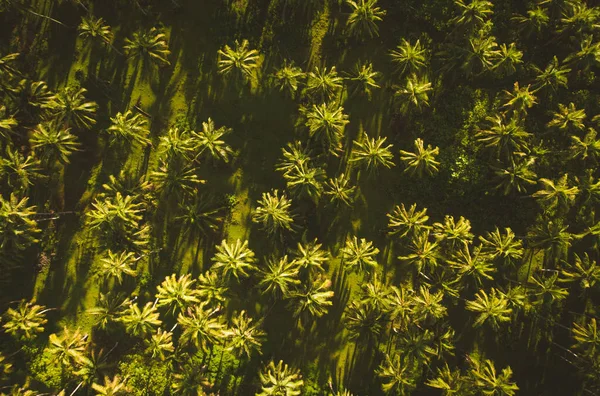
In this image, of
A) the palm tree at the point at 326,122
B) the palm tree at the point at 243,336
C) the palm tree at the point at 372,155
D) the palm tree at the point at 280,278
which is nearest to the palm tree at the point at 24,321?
the palm tree at the point at 243,336

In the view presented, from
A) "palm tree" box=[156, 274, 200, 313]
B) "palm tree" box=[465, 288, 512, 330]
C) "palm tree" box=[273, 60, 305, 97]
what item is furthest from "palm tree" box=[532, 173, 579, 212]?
"palm tree" box=[156, 274, 200, 313]

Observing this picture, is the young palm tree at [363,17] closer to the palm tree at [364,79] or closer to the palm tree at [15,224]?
the palm tree at [364,79]

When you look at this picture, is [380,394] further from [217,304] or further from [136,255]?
[136,255]

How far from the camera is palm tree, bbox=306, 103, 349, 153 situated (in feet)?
47.5

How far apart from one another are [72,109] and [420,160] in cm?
1246

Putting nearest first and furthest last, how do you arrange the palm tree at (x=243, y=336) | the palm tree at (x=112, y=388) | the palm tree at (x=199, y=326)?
the palm tree at (x=112, y=388), the palm tree at (x=199, y=326), the palm tree at (x=243, y=336)

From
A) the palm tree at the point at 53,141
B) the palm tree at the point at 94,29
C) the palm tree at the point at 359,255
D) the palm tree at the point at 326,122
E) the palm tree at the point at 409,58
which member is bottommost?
the palm tree at the point at 359,255

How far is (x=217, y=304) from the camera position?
14727 mm

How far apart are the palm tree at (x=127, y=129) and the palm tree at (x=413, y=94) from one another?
9.47 meters

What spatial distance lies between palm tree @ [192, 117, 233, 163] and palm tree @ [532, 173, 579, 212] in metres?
11.3

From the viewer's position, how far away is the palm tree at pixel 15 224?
13.6 m

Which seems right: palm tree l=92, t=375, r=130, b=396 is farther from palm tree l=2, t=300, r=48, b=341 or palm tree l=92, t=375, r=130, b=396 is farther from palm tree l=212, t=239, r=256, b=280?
palm tree l=212, t=239, r=256, b=280

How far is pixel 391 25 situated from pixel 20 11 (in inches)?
562

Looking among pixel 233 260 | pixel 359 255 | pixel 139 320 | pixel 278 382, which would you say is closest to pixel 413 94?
pixel 359 255
